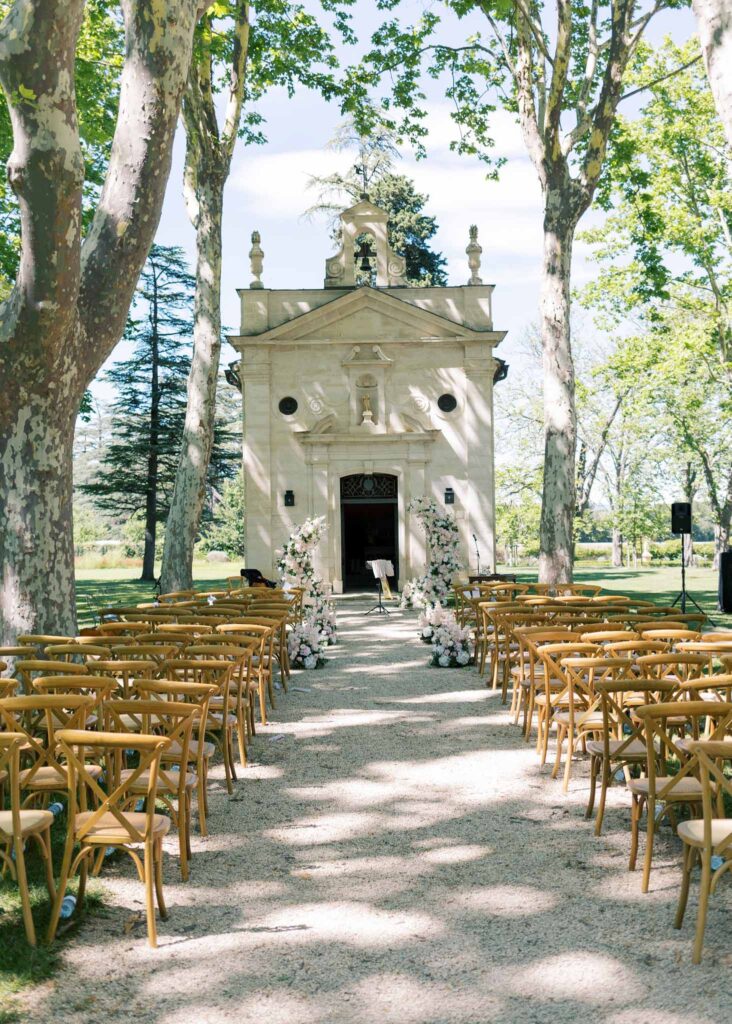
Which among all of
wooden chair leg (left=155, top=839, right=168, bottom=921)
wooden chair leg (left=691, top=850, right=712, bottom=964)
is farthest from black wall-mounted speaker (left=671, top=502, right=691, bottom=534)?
wooden chair leg (left=155, top=839, right=168, bottom=921)

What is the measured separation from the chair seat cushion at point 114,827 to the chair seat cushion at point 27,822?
148 millimetres

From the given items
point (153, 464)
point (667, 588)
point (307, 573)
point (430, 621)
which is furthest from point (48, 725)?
point (153, 464)

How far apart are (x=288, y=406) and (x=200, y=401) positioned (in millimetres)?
8185

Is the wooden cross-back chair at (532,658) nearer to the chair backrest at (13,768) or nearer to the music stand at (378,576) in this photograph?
the chair backrest at (13,768)

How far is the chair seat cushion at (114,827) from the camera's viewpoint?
4.07 metres

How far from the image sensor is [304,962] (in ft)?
12.3

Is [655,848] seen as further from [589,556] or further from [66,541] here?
[589,556]

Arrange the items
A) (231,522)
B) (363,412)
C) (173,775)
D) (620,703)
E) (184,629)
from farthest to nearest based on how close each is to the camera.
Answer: (231,522) < (363,412) < (184,629) < (620,703) < (173,775)

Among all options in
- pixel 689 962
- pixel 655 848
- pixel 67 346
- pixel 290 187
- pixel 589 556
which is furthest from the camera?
pixel 589 556

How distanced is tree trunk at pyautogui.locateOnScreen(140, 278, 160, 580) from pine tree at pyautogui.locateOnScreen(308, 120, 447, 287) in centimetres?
930

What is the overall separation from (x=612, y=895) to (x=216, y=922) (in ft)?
6.17

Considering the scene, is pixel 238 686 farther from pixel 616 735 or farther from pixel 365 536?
pixel 365 536

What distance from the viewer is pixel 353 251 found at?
25438 millimetres

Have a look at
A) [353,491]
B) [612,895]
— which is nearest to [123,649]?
[612,895]
